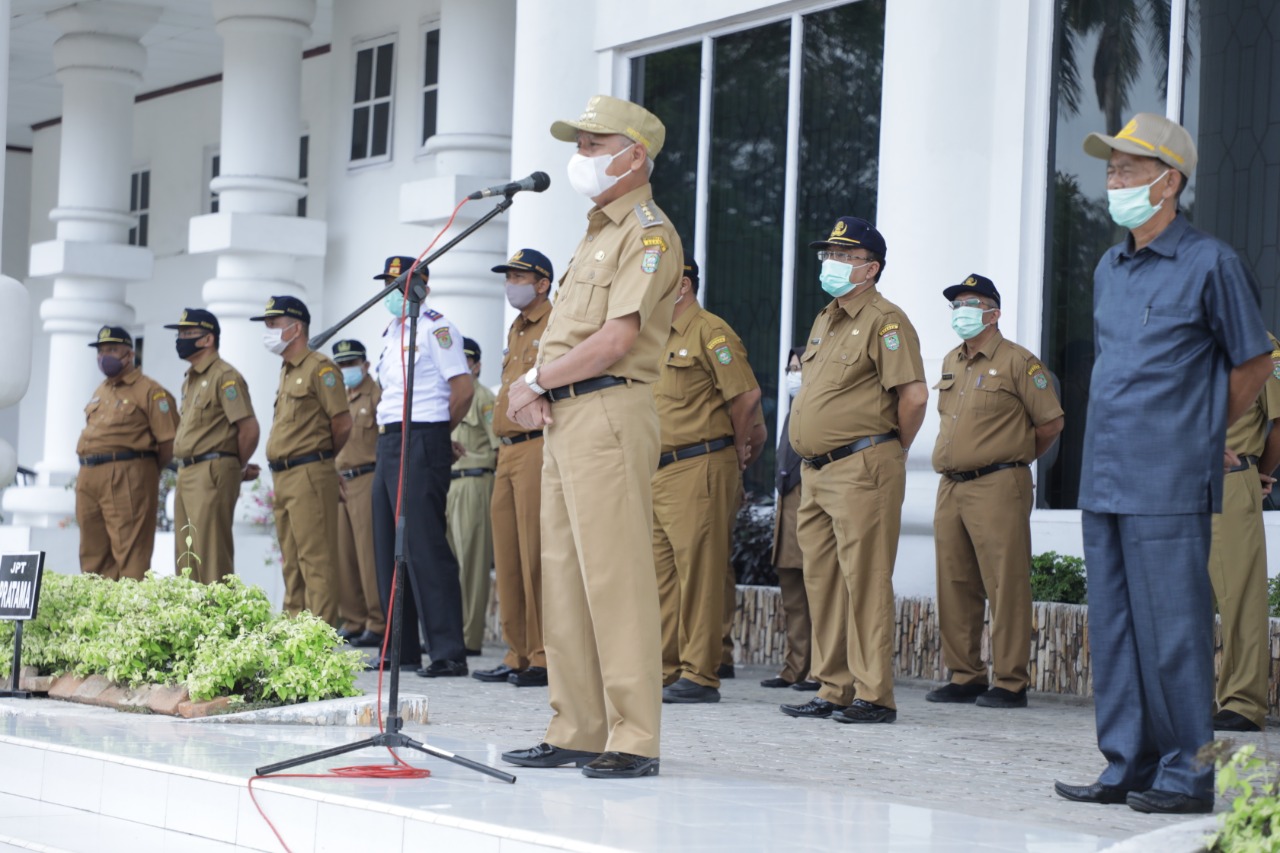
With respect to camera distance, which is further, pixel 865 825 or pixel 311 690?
pixel 311 690

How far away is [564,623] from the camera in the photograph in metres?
5.09

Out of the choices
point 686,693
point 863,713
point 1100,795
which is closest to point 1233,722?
point 863,713

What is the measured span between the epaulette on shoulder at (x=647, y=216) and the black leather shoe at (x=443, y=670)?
4021 mm

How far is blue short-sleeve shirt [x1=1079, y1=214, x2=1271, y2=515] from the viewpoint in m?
4.59

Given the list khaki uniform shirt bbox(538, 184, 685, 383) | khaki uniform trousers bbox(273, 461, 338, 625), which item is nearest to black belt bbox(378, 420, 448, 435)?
khaki uniform trousers bbox(273, 461, 338, 625)

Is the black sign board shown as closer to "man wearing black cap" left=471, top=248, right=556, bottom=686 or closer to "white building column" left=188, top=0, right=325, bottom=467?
"man wearing black cap" left=471, top=248, right=556, bottom=686

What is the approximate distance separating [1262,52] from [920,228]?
187cm

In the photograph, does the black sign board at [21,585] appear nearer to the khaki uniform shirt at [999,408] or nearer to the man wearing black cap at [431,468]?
the man wearing black cap at [431,468]

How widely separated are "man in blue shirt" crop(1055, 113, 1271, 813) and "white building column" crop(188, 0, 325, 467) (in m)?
9.87

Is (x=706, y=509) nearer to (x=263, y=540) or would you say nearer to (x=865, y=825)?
(x=865, y=825)

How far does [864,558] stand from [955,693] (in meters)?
1.42

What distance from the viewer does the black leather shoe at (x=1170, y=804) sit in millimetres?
4539

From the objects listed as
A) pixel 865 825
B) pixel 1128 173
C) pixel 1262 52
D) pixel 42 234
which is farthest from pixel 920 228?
pixel 42 234

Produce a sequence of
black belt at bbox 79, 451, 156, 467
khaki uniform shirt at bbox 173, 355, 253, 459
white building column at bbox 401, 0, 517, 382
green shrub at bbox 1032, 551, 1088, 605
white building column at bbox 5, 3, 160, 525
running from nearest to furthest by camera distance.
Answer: green shrub at bbox 1032, 551, 1088, 605 → khaki uniform shirt at bbox 173, 355, 253, 459 → black belt at bbox 79, 451, 156, 467 → white building column at bbox 401, 0, 517, 382 → white building column at bbox 5, 3, 160, 525
